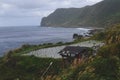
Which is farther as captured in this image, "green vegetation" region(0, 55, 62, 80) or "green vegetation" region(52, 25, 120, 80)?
"green vegetation" region(0, 55, 62, 80)

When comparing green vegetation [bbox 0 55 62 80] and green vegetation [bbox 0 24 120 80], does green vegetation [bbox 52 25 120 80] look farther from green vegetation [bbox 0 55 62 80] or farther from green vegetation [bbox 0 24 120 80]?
green vegetation [bbox 0 55 62 80]

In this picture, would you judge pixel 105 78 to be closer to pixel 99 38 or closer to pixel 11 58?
pixel 11 58

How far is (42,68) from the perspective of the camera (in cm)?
3584

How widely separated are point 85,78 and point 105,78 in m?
1.04

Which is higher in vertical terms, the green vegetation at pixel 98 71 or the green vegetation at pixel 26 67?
the green vegetation at pixel 98 71

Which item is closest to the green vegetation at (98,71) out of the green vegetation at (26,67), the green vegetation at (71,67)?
the green vegetation at (71,67)

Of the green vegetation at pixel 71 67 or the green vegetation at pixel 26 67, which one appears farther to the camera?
the green vegetation at pixel 26 67

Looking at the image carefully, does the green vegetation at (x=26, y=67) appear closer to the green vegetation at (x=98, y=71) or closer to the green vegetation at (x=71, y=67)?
the green vegetation at (x=71, y=67)

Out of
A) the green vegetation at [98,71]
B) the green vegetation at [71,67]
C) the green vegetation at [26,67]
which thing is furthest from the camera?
the green vegetation at [26,67]

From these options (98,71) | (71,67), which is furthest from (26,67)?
(98,71)

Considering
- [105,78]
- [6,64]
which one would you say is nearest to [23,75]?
[6,64]

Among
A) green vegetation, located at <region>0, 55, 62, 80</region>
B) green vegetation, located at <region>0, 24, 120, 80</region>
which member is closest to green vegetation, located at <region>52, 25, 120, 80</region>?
green vegetation, located at <region>0, 24, 120, 80</region>

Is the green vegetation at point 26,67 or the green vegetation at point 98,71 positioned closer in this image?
the green vegetation at point 98,71

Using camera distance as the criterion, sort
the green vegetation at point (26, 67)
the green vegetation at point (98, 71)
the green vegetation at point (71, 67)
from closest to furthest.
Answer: the green vegetation at point (98, 71) → the green vegetation at point (71, 67) → the green vegetation at point (26, 67)
